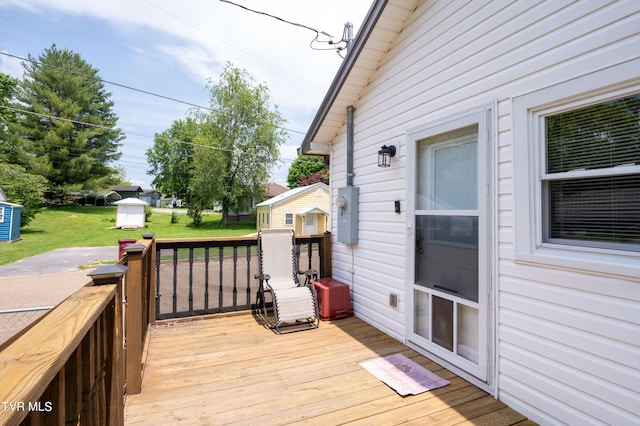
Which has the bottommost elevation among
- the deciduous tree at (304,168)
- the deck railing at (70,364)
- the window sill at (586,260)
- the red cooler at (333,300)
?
the red cooler at (333,300)

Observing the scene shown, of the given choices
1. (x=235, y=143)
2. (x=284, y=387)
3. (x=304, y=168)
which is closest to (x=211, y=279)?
(x=284, y=387)

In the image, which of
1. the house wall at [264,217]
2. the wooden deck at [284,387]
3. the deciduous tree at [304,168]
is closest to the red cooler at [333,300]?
the wooden deck at [284,387]

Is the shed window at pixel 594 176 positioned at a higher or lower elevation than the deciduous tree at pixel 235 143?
lower

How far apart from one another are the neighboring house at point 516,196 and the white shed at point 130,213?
2040cm

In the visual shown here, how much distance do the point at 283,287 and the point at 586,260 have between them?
3.17 m

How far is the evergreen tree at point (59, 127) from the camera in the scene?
81.5 feet

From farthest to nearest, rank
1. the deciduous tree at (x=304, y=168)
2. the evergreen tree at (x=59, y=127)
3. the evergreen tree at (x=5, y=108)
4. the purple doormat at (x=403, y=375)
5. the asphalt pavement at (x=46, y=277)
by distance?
the deciduous tree at (x=304, y=168) < the evergreen tree at (x=59, y=127) < the evergreen tree at (x=5, y=108) < the asphalt pavement at (x=46, y=277) < the purple doormat at (x=403, y=375)

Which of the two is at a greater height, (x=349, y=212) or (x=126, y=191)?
(x=126, y=191)

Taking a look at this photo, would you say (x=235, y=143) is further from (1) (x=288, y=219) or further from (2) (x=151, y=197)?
(2) (x=151, y=197)

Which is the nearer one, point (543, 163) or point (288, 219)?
point (543, 163)

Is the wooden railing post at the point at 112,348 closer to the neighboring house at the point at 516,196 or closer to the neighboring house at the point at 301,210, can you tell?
the neighboring house at the point at 516,196

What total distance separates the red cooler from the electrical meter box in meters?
0.65

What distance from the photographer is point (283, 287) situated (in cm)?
422

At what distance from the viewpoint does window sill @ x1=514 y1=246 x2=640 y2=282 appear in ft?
5.82
